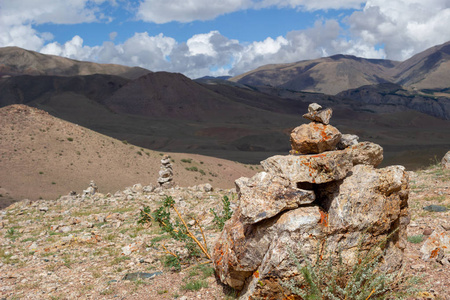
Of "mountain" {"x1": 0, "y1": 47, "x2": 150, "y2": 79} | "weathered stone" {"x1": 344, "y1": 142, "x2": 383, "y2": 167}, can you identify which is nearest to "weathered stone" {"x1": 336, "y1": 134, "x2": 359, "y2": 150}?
"weathered stone" {"x1": 344, "y1": 142, "x2": 383, "y2": 167}

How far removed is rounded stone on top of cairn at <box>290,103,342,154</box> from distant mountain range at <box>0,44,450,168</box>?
27.8 meters

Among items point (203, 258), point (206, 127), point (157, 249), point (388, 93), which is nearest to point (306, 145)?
point (203, 258)

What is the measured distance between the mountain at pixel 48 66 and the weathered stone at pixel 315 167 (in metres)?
134

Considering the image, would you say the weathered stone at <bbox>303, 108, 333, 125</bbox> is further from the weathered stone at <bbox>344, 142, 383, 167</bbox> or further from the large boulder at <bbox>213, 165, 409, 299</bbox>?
the large boulder at <bbox>213, 165, 409, 299</bbox>

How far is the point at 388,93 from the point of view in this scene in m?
123

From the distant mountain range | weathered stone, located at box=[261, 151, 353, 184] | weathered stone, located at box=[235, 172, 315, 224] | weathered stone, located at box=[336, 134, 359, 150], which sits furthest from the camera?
the distant mountain range

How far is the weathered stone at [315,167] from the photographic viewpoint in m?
4.45

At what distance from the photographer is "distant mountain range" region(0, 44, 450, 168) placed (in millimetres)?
53688

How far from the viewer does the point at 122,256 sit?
7266 mm

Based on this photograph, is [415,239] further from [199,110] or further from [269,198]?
[199,110]

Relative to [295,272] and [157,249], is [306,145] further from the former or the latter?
[157,249]

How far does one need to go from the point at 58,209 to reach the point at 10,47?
477ft

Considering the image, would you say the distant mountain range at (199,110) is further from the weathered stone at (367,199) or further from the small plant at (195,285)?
the small plant at (195,285)

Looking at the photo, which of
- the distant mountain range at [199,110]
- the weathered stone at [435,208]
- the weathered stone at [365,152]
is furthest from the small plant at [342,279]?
the distant mountain range at [199,110]
